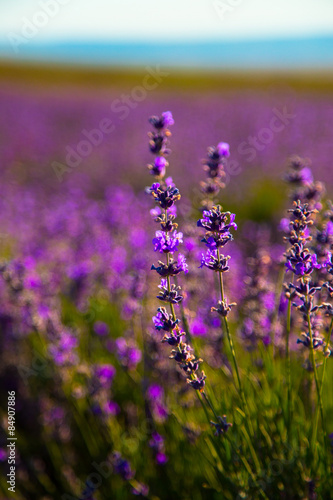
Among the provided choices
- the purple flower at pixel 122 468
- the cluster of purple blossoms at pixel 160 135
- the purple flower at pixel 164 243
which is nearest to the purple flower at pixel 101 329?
the purple flower at pixel 122 468

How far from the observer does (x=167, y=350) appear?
8.94 feet

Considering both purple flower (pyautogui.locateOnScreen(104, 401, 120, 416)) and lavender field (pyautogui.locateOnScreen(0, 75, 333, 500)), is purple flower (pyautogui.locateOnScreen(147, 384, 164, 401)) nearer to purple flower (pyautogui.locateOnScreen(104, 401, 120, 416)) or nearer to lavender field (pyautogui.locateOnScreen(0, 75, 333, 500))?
lavender field (pyautogui.locateOnScreen(0, 75, 333, 500))

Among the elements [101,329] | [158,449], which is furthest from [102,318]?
[158,449]

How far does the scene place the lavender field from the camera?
1.51 meters

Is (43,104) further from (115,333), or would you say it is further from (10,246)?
(115,333)

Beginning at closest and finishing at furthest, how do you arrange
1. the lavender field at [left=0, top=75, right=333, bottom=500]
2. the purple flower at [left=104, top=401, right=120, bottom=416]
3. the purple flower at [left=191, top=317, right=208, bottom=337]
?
the lavender field at [left=0, top=75, right=333, bottom=500], the purple flower at [left=104, top=401, right=120, bottom=416], the purple flower at [left=191, top=317, right=208, bottom=337]

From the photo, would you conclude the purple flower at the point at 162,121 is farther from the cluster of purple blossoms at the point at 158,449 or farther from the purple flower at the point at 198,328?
the cluster of purple blossoms at the point at 158,449

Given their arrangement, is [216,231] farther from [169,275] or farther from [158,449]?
[158,449]

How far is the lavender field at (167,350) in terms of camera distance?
4.97ft

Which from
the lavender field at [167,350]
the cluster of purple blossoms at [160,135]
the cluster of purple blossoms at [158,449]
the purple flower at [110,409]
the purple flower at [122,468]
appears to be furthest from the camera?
the purple flower at [110,409]

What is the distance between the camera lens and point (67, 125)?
14.9 meters

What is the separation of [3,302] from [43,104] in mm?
16878

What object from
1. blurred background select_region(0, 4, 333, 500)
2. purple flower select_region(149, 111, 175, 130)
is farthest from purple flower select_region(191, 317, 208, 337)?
purple flower select_region(149, 111, 175, 130)

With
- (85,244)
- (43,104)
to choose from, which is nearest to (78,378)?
(85,244)
